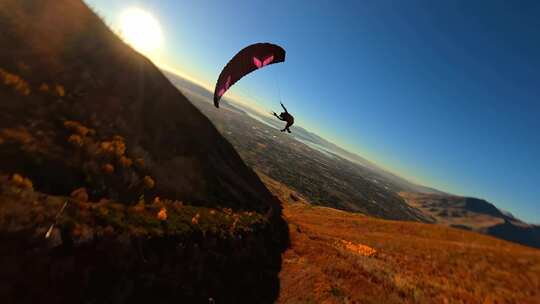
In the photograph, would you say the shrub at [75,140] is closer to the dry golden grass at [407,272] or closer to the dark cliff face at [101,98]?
the dark cliff face at [101,98]

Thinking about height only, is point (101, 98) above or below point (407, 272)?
above

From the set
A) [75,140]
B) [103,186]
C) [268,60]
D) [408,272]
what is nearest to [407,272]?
[408,272]

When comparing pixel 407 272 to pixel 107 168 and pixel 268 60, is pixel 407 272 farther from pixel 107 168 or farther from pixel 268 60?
pixel 107 168

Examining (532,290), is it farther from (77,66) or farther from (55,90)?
(77,66)

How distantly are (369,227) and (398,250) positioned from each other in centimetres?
1833

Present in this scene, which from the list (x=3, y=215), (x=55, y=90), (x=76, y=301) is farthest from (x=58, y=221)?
(x=55, y=90)

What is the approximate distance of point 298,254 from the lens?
27906 millimetres

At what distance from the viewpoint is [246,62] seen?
18.7 meters

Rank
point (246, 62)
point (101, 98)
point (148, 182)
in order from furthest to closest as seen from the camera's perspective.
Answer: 1. point (101, 98)
2. point (148, 182)
3. point (246, 62)

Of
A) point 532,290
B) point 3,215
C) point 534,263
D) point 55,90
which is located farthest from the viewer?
point 534,263

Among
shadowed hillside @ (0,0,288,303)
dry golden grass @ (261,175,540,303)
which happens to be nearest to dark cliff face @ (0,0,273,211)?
shadowed hillside @ (0,0,288,303)

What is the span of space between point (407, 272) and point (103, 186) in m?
23.7

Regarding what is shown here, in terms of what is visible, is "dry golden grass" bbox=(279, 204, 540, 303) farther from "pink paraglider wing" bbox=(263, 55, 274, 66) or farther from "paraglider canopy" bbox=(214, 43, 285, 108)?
"pink paraglider wing" bbox=(263, 55, 274, 66)

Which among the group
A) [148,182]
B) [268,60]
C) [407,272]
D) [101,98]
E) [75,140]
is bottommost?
[407,272]
